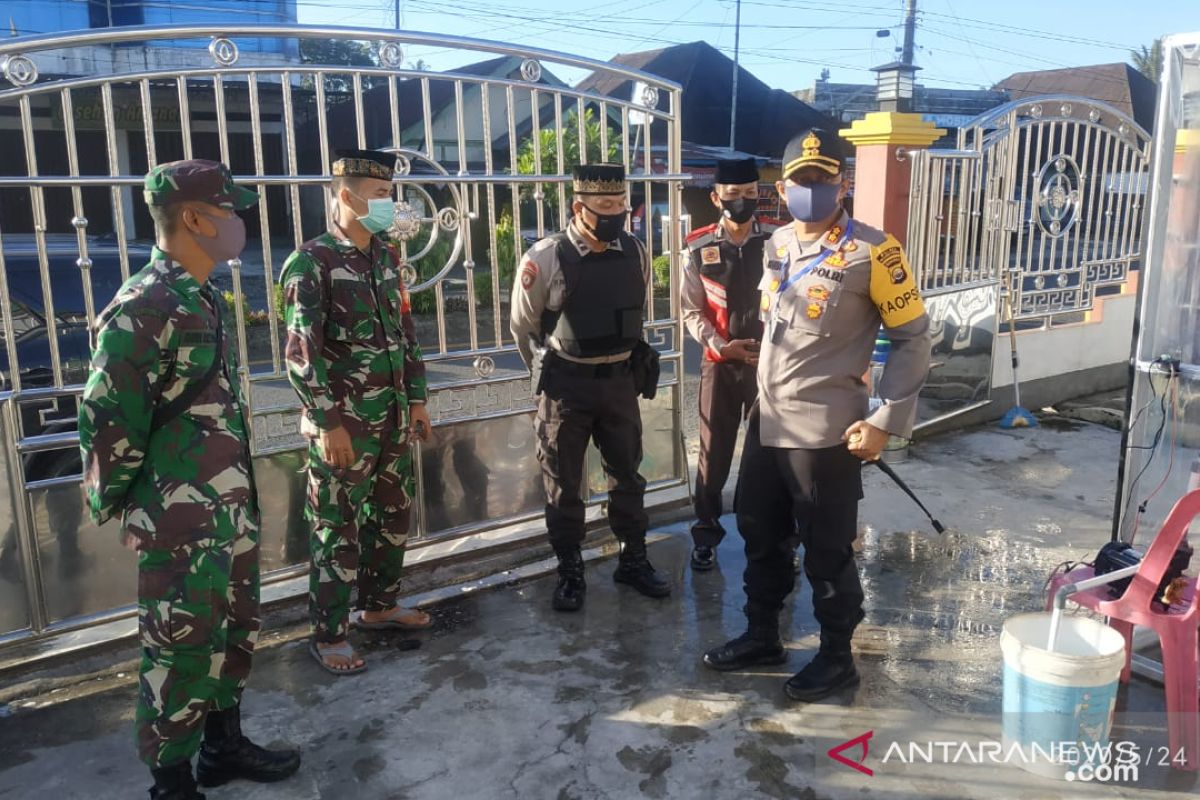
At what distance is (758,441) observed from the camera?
3.27 m

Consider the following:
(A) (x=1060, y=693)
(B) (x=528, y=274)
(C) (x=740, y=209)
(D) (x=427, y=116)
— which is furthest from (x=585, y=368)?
(A) (x=1060, y=693)

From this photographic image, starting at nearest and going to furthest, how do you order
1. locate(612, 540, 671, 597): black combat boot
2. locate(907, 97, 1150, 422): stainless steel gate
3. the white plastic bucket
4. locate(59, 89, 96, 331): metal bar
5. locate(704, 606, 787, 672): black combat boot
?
the white plastic bucket, locate(59, 89, 96, 331): metal bar, locate(704, 606, 787, 672): black combat boot, locate(612, 540, 671, 597): black combat boot, locate(907, 97, 1150, 422): stainless steel gate

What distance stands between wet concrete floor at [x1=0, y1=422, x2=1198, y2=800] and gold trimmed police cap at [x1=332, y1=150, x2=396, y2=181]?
1.73m

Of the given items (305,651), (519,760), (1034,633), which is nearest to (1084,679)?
(1034,633)

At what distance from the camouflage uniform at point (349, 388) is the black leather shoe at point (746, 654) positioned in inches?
49.5

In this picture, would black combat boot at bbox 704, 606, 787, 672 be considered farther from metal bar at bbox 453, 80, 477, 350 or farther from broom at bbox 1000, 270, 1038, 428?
broom at bbox 1000, 270, 1038, 428

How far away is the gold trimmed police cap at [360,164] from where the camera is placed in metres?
3.22

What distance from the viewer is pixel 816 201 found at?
302 cm

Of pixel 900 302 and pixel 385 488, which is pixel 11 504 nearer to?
pixel 385 488

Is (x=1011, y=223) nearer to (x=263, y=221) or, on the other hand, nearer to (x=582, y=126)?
(x=582, y=126)

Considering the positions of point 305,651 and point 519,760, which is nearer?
point 519,760

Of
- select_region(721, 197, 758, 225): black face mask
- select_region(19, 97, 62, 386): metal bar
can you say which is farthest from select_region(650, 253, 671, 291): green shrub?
select_region(19, 97, 62, 386): metal bar

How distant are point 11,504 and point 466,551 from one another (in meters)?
1.80

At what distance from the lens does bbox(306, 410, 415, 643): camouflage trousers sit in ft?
10.9
